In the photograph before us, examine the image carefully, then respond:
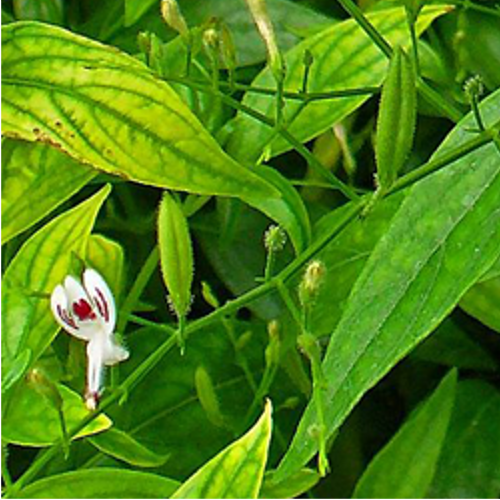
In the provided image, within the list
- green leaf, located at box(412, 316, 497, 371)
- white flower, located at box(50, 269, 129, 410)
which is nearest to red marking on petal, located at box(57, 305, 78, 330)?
white flower, located at box(50, 269, 129, 410)

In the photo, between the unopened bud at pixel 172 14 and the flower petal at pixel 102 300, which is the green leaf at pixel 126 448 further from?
the unopened bud at pixel 172 14

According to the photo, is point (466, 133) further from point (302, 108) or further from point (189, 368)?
point (189, 368)

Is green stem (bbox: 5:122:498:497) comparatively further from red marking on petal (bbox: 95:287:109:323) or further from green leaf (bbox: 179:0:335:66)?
green leaf (bbox: 179:0:335:66)

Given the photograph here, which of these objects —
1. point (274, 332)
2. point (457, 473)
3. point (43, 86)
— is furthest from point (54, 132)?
→ point (457, 473)

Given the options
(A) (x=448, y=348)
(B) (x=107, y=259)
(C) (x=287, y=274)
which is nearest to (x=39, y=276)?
(B) (x=107, y=259)

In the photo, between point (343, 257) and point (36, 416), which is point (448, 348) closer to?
point (343, 257)

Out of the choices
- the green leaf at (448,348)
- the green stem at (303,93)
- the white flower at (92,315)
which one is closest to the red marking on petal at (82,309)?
the white flower at (92,315)
